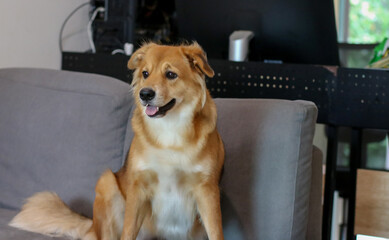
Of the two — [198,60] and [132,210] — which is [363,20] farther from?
[132,210]

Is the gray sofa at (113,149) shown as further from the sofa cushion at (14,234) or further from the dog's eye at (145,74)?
the dog's eye at (145,74)

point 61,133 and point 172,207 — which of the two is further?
point 61,133

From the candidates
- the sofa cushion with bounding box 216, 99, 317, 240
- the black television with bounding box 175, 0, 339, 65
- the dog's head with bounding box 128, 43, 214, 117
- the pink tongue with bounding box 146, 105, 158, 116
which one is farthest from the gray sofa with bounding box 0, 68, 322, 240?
the black television with bounding box 175, 0, 339, 65

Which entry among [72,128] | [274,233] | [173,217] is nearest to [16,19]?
[72,128]

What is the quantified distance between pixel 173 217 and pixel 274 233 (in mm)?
303

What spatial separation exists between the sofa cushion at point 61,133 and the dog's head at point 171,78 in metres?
0.35

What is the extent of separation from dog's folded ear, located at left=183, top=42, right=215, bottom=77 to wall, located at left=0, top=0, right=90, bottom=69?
128 centimetres

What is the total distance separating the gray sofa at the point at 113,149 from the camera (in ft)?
5.24

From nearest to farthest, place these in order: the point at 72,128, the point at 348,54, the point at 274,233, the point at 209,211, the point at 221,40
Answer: the point at 209,211 → the point at 274,233 → the point at 72,128 → the point at 221,40 → the point at 348,54

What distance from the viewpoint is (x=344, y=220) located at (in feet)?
8.71

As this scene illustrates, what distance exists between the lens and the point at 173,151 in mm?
1489

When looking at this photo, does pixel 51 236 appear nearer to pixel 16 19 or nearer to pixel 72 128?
pixel 72 128

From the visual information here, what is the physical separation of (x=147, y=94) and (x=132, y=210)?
0.34m

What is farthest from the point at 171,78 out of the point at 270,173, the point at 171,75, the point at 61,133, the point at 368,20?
the point at 368,20
